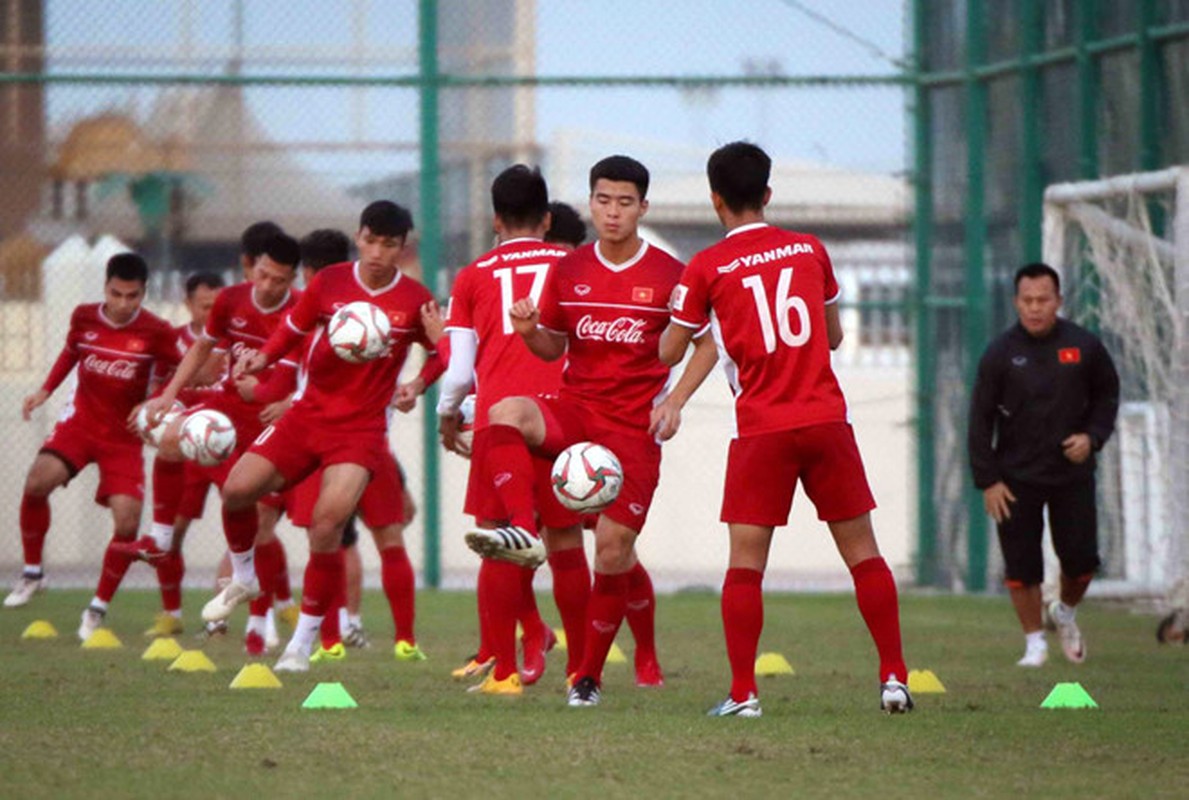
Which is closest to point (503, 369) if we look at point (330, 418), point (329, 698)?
point (330, 418)

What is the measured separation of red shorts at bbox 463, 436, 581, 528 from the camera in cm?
Answer: 868

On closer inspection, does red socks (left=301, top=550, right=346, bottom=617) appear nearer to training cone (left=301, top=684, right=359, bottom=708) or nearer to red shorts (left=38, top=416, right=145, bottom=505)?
training cone (left=301, top=684, right=359, bottom=708)

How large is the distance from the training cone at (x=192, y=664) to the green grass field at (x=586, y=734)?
3.8 inches

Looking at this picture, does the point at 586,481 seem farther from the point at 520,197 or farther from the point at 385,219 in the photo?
the point at 385,219

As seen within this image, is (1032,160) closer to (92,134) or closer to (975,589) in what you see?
(975,589)

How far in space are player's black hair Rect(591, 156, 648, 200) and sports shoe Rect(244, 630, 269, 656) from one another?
3711 mm

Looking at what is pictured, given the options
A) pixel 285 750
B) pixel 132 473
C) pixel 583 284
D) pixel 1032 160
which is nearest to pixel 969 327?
pixel 1032 160

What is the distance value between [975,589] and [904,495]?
2.24 m

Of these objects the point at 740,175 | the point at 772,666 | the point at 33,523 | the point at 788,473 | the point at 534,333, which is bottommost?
the point at 772,666

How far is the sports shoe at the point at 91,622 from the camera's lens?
12109 millimetres

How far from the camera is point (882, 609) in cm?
791

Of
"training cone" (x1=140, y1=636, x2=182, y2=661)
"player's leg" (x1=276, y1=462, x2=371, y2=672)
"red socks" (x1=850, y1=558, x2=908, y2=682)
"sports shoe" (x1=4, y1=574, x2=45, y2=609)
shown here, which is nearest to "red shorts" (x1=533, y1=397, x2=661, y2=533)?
"red socks" (x1=850, y1=558, x2=908, y2=682)

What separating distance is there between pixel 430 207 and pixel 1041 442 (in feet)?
21.8

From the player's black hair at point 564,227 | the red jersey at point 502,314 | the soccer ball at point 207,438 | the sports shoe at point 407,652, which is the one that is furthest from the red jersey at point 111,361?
the red jersey at point 502,314
